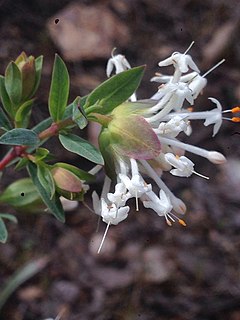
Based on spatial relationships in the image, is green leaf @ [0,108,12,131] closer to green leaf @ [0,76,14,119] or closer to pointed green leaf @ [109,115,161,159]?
green leaf @ [0,76,14,119]

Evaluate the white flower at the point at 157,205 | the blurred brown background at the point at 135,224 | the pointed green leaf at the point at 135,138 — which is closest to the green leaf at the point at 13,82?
the pointed green leaf at the point at 135,138

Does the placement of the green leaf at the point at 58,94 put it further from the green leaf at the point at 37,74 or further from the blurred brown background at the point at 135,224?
the blurred brown background at the point at 135,224

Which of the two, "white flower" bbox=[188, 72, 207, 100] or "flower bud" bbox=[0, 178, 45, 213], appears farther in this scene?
"flower bud" bbox=[0, 178, 45, 213]

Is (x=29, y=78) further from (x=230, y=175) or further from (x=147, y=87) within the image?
(x=230, y=175)

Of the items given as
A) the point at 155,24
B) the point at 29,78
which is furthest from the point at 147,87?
the point at 29,78

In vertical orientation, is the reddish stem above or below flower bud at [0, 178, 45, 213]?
above

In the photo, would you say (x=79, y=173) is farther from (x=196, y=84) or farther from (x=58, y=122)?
Answer: (x=196, y=84)

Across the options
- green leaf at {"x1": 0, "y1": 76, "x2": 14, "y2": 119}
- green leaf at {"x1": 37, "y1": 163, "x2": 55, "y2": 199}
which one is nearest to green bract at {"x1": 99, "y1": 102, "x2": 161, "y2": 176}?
green leaf at {"x1": 37, "y1": 163, "x2": 55, "y2": 199}
